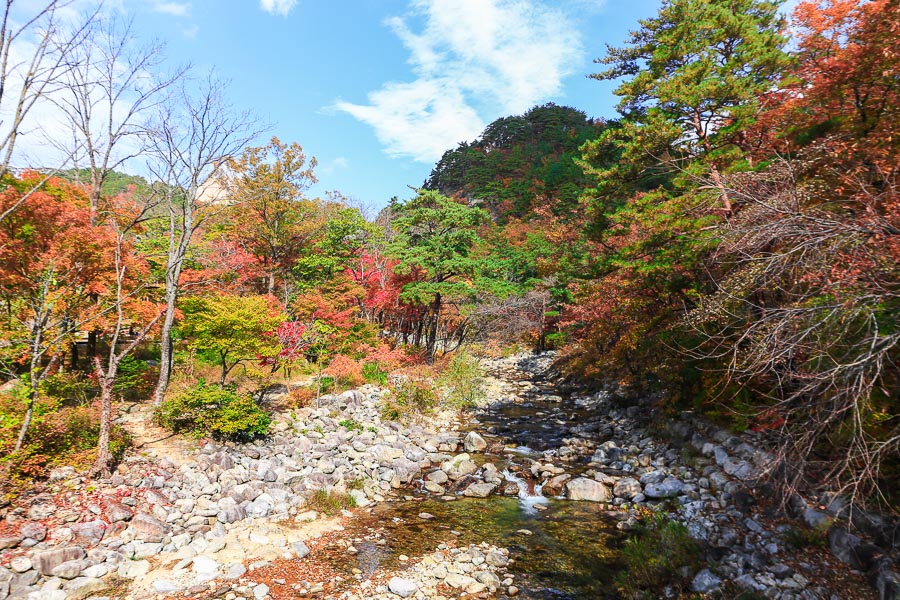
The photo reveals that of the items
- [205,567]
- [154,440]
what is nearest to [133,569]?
[205,567]

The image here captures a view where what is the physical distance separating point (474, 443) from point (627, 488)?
5044 millimetres

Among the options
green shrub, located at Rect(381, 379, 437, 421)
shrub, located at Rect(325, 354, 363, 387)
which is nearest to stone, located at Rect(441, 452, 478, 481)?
green shrub, located at Rect(381, 379, 437, 421)

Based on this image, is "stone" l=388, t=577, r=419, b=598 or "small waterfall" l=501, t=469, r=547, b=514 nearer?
"stone" l=388, t=577, r=419, b=598

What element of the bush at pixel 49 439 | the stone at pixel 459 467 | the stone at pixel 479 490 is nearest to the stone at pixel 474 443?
the stone at pixel 459 467

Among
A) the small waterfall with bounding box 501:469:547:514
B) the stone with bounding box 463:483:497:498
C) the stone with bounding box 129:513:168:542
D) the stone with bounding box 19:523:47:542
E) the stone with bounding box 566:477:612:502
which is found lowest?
the small waterfall with bounding box 501:469:547:514

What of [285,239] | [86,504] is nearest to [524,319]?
[285,239]

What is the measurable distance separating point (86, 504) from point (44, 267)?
22.6ft

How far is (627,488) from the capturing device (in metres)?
10.0

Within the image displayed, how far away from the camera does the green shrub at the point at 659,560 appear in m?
6.49

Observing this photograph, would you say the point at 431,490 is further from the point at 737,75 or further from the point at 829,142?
the point at 737,75

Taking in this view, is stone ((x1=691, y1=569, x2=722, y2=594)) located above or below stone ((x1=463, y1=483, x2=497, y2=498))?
above

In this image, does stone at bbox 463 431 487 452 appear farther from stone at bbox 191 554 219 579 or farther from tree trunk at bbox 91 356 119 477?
tree trunk at bbox 91 356 119 477

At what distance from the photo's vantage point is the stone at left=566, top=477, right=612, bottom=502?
32.7 ft

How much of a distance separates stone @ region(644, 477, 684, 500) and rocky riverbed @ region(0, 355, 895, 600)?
0.11ft
